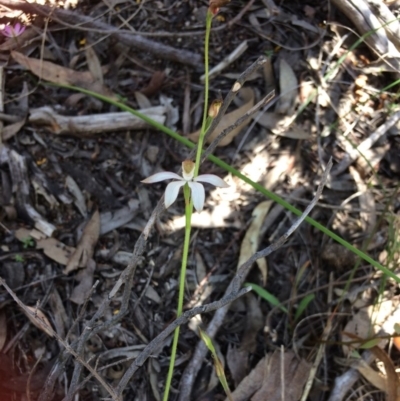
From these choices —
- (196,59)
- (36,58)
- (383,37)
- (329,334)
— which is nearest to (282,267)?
(329,334)

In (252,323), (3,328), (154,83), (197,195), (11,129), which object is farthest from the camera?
(154,83)

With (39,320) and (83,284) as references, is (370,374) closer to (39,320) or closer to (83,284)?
(83,284)

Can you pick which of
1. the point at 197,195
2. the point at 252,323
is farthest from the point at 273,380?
the point at 197,195

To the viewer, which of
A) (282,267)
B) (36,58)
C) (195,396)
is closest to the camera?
(195,396)

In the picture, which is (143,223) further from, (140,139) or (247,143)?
(247,143)

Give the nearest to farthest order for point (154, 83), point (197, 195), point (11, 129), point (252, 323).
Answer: point (197, 195) < point (252, 323) < point (11, 129) < point (154, 83)

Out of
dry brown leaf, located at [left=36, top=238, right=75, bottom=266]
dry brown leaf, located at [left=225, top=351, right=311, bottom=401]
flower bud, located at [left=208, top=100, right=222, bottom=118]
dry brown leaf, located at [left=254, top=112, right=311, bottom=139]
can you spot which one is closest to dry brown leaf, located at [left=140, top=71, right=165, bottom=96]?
dry brown leaf, located at [left=254, top=112, right=311, bottom=139]
